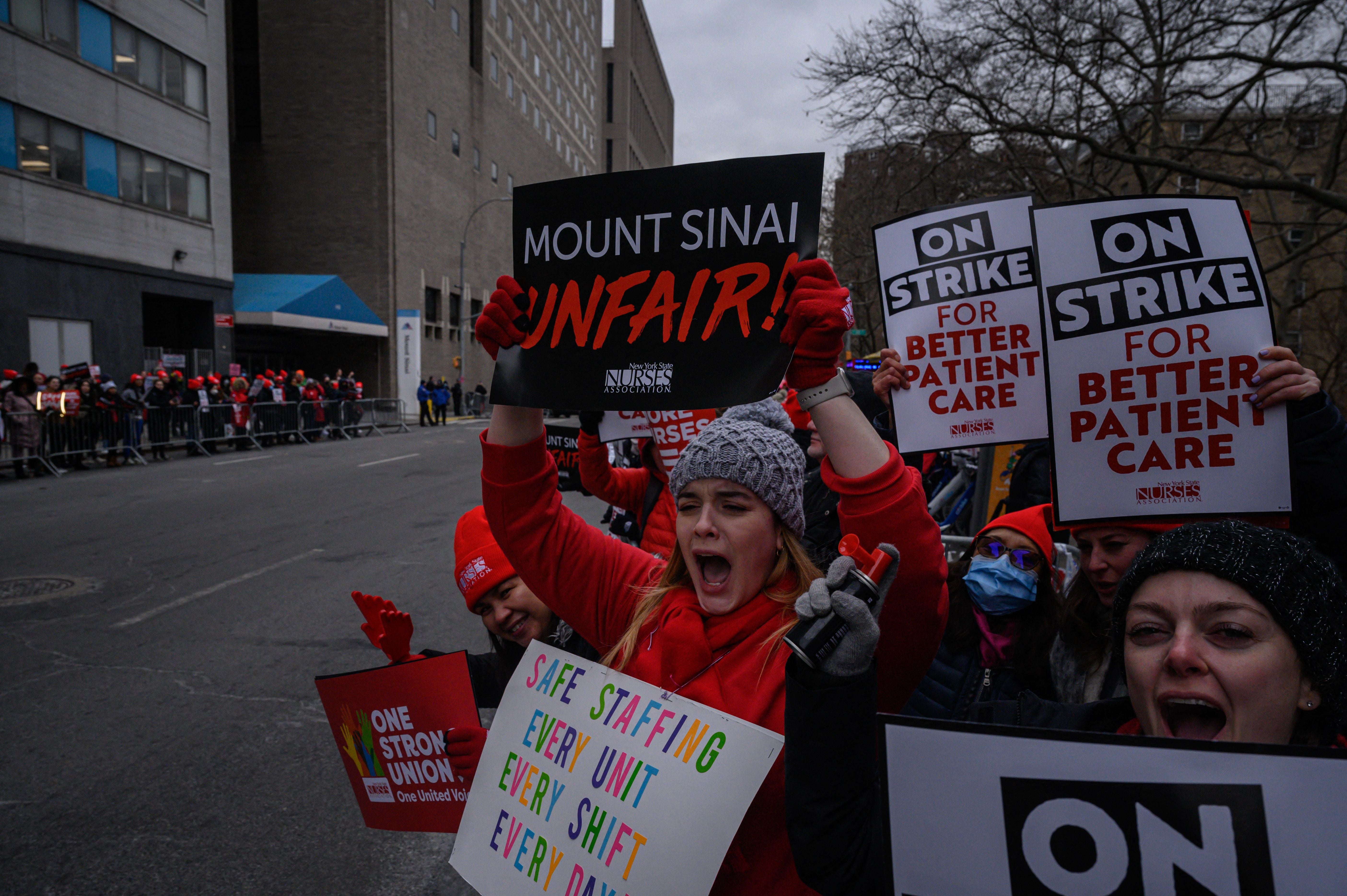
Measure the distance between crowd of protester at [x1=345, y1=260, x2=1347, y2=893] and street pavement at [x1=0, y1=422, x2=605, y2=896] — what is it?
151 centimetres

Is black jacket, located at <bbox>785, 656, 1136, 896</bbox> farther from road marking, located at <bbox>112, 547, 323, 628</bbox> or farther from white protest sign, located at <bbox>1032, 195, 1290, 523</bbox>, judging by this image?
road marking, located at <bbox>112, 547, 323, 628</bbox>

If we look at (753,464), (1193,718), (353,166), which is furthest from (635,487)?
(353,166)

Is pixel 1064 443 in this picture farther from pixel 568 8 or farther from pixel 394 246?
pixel 568 8

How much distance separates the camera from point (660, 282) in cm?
200

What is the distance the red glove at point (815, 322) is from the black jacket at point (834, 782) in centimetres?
62

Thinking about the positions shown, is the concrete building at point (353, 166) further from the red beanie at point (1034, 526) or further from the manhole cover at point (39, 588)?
the red beanie at point (1034, 526)

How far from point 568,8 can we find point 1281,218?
5409 centimetres

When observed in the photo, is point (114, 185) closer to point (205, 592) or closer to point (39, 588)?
point (39, 588)

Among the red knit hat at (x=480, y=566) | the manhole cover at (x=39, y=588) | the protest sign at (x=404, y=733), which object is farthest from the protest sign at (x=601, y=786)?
the manhole cover at (x=39, y=588)

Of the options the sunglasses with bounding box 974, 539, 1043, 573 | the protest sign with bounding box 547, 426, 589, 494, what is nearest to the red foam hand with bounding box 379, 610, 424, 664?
the sunglasses with bounding box 974, 539, 1043, 573

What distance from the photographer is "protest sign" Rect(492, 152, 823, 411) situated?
72.5 inches

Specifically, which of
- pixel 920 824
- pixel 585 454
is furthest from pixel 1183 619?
pixel 585 454

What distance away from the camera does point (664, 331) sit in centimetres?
196

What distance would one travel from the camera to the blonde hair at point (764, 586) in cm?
193
